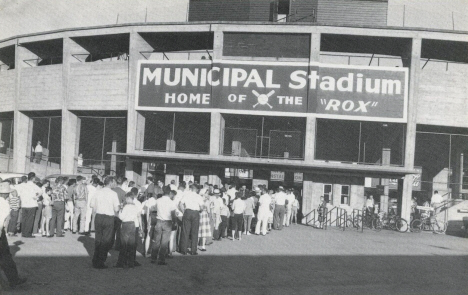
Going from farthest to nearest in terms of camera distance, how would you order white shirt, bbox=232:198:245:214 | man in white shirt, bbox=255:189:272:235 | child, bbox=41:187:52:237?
man in white shirt, bbox=255:189:272:235
white shirt, bbox=232:198:245:214
child, bbox=41:187:52:237

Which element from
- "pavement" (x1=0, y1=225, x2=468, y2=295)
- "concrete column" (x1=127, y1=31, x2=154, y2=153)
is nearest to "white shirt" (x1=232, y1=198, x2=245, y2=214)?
"pavement" (x1=0, y1=225, x2=468, y2=295)

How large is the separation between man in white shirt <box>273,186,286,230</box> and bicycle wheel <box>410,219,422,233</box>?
24.0ft

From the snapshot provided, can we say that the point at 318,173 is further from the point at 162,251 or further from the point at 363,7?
the point at 162,251

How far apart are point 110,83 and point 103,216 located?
57.0 feet

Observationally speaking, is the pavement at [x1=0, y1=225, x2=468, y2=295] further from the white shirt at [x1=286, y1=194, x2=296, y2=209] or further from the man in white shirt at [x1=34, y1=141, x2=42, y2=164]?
the man in white shirt at [x1=34, y1=141, x2=42, y2=164]

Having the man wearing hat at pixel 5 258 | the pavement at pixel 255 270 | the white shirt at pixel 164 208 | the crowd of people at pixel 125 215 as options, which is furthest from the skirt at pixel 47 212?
the man wearing hat at pixel 5 258

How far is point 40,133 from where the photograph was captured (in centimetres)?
3108

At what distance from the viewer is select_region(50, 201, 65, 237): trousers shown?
13148 mm

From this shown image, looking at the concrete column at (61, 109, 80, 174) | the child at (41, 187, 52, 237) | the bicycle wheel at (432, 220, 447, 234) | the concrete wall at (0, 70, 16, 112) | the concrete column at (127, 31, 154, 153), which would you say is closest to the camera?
the child at (41, 187, 52, 237)

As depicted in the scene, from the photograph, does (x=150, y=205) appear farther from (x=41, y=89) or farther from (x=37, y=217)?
(x=41, y=89)

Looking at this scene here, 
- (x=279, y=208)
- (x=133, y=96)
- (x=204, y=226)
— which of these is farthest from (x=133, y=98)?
(x=204, y=226)

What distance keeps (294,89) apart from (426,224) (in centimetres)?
947

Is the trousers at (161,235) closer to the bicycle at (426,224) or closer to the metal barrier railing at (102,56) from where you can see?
the bicycle at (426,224)

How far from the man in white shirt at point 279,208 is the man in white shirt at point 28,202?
938 centimetres
